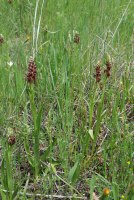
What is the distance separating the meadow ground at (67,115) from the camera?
127 cm

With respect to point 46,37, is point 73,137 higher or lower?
→ lower

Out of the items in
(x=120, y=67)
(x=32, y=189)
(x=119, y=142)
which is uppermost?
(x=120, y=67)

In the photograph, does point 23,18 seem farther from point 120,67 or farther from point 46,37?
point 120,67

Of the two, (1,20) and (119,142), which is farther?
(1,20)

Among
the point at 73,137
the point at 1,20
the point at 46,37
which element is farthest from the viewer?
the point at 1,20

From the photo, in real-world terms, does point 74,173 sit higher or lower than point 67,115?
lower

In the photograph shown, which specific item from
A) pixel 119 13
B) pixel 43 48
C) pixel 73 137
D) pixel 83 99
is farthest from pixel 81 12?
pixel 73 137

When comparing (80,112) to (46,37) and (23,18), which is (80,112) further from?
(23,18)

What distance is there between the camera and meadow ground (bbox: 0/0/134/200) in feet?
4.18

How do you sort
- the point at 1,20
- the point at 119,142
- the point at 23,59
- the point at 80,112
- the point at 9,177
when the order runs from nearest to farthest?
1. the point at 9,177
2. the point at 119,142
3. the point at 80,112
4. the point at 23,59
5. the point at 1,20

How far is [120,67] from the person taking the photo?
6.47 feet

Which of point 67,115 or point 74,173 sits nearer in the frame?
point 74,173

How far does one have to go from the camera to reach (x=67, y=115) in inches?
58.2

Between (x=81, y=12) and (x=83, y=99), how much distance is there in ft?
3.67
